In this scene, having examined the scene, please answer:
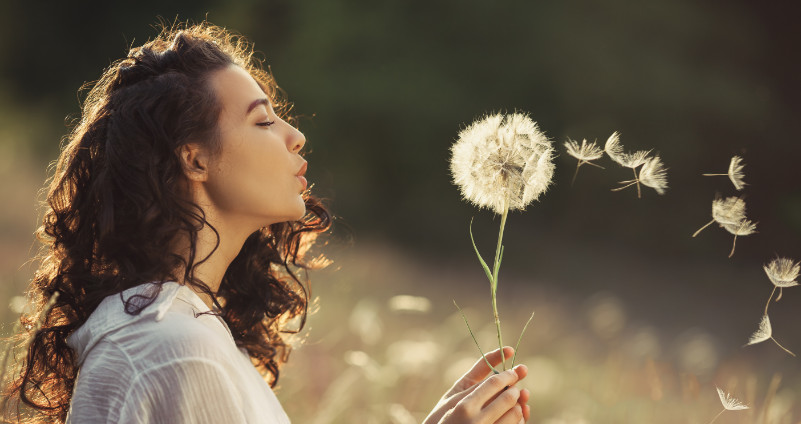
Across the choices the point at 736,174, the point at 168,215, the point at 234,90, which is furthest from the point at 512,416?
the point at 234,90

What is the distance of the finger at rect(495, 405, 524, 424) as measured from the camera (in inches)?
62.6

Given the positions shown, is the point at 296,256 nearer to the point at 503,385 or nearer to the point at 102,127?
the point at 102,127

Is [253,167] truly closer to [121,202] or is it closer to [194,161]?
[194,161]

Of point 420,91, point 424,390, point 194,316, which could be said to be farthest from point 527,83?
point 194,316

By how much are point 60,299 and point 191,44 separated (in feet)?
2.66

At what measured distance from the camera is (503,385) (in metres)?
1.57

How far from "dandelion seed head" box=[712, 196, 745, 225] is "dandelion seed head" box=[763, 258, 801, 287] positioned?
0.13 meters

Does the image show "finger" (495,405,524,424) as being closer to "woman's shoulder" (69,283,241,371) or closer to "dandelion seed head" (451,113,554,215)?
"dandelion seed head" (451,113,554,215)

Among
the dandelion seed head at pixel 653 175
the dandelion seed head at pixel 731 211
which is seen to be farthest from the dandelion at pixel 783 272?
the dandelion seed head at pixel 653 175

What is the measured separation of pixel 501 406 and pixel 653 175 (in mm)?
726

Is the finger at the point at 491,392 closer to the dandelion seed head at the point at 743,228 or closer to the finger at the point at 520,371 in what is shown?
the finger at the point at 520,371

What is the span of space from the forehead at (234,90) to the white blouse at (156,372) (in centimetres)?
62

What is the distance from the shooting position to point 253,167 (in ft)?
6.03

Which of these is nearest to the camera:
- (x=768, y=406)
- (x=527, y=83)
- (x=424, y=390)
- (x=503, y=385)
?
(x=503, y=385)
